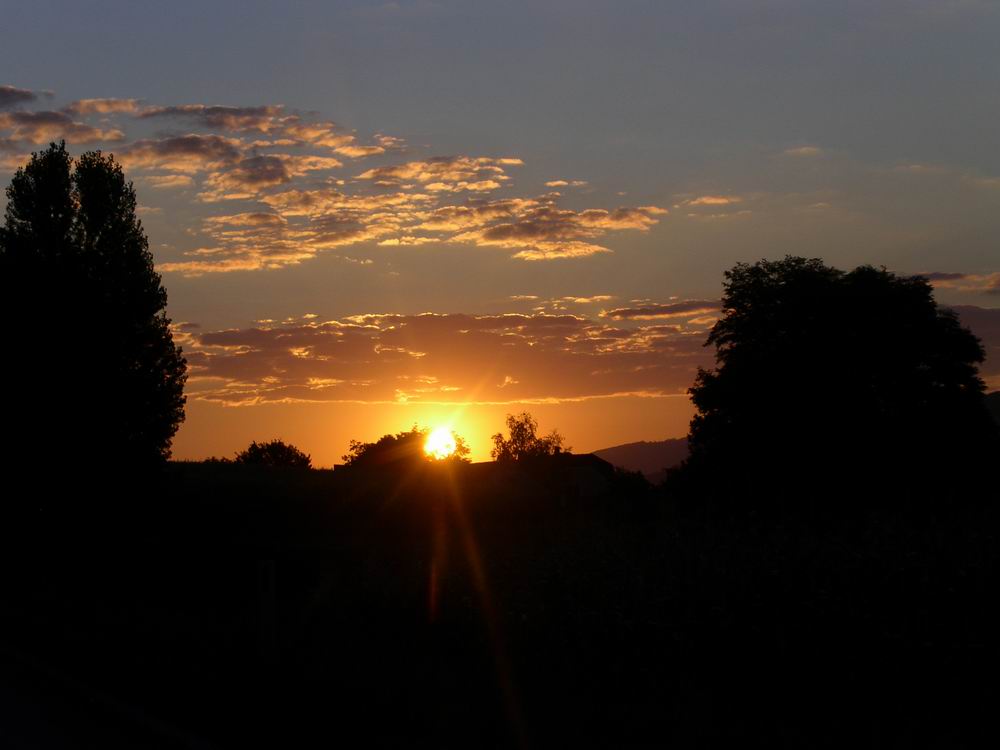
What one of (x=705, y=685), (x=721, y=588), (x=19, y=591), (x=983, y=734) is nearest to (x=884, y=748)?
(x=983, y=734)

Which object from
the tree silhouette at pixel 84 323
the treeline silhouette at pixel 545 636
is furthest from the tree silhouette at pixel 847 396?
the treeline silhouette at pixel 545 636

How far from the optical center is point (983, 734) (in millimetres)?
8086

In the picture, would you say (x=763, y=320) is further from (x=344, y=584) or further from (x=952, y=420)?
(x=344, y=584)

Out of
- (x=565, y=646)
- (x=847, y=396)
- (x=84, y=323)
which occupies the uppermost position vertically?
(x=84, y=323)

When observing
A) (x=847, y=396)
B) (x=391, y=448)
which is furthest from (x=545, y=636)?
(x=391, y=448)

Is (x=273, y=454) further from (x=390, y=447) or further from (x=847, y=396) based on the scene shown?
(x=847, y=396)

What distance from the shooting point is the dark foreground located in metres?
9.09

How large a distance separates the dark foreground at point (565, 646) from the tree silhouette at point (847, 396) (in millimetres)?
34240

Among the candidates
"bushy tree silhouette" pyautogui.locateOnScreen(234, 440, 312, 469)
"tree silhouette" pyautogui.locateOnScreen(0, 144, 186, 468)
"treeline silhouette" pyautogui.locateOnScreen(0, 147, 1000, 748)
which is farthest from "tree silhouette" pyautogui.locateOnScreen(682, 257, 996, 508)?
"bushy tree silhouette" pyautogui.locateOnScreen(234, 440, 312, 469)

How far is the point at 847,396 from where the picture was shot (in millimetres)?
52031

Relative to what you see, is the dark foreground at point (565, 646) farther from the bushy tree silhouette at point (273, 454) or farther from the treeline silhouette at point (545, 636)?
the bushy tree silhouette at point (273, 454)

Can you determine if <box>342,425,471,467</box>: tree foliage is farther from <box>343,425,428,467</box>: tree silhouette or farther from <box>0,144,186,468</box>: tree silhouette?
<box>0,144,186,468</box>: tree silhouette

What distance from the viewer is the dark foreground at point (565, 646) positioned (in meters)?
9.09

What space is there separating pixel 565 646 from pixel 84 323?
26253 millimetres
